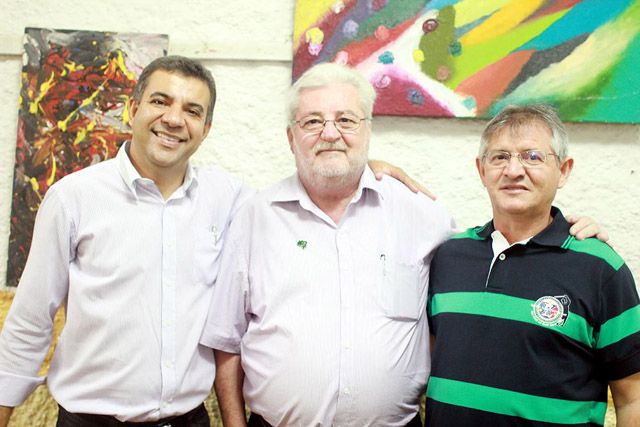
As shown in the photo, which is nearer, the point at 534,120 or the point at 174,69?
the point at 534,120

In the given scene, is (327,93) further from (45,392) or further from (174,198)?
(45,392)

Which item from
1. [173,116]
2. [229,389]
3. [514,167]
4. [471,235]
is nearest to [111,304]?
[229,389]

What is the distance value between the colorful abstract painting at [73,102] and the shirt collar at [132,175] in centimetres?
69

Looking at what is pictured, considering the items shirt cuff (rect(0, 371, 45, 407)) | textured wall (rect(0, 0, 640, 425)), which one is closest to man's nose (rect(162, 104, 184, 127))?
textured wall (rect(0, 0, 640, 425))

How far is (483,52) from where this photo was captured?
201cm

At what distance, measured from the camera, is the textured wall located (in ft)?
6.82

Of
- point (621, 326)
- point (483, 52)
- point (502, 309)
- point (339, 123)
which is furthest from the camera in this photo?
point (483, 52)

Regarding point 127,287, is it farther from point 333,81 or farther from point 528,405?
point 528,405

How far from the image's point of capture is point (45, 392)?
5.74 ft

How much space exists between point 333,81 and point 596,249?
86 cm

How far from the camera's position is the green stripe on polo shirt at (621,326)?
1.20 metres

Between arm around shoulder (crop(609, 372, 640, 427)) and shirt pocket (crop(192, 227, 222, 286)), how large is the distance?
1105 millimetres

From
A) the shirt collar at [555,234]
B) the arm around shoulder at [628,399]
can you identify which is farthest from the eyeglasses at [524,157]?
the arm around shoulder at [628,399]

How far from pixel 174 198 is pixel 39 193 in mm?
982
